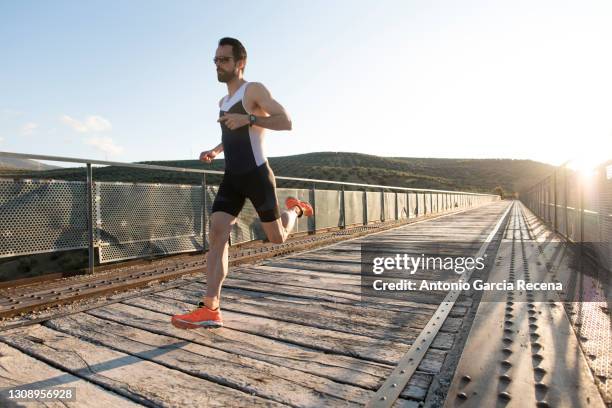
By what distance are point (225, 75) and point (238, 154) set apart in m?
0.61

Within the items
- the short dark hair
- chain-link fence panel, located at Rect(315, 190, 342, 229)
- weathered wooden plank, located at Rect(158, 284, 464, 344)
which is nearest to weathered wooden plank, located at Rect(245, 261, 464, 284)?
weathered wooden plank, located at Rect(158, 284, 464, 344)

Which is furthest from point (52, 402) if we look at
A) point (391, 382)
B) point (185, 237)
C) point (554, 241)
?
point (554, 241)

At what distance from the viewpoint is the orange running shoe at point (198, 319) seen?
8.76ft

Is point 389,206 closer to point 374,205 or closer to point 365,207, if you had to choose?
point 374,205

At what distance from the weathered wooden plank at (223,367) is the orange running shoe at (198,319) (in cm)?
13

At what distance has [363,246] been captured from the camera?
738 cm

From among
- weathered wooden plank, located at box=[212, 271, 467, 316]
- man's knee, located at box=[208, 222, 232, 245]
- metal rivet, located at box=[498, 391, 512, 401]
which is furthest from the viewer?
weathered wooden plank, located at box=[212, 271, 467, 316]

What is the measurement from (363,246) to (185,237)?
128 inches

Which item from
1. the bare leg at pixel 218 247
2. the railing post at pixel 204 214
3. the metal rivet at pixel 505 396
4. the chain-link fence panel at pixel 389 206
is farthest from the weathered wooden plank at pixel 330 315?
the chain-link fence panel at pixel 389 206

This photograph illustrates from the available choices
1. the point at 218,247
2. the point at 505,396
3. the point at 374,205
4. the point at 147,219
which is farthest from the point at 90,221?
the point at 374,205

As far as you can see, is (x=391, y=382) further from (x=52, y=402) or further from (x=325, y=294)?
(x=325, y=294)

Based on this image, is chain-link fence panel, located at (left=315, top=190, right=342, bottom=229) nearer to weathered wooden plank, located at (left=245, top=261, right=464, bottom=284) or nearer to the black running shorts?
weathered wooden plank, located at (left=245, top=261, right=464, bottom=284)

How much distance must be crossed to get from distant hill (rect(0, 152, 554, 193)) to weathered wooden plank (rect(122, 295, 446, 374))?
60.8 meters

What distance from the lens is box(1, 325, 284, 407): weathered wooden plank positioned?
70.8 inches
